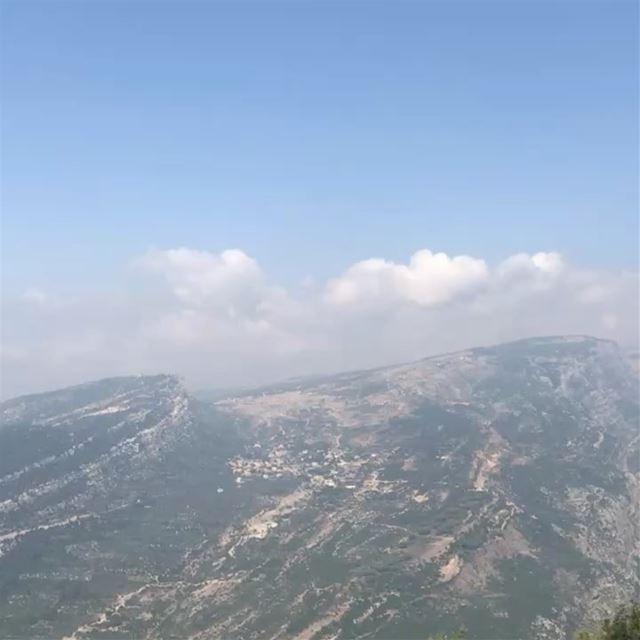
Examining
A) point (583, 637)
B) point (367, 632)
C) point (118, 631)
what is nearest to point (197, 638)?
point (118, 631)

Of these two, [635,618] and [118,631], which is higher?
[635,618]

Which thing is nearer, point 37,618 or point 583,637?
point 583,637

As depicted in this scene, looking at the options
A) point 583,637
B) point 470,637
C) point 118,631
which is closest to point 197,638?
point 118,631

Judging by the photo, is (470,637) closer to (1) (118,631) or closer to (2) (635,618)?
(1) (118,631)

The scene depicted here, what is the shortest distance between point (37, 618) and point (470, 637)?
119327mm

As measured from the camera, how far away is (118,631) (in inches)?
7530

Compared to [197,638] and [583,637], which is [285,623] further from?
[583,637]

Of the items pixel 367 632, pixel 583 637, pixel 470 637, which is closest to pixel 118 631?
pixel 367 632

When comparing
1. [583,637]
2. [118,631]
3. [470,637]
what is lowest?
[470,637]

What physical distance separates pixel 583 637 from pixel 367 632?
117649mm

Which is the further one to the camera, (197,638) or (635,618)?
Result: (197,638)

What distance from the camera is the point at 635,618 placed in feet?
305

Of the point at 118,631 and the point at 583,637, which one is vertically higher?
the point at 583,637

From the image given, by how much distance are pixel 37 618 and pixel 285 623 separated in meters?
68.5
